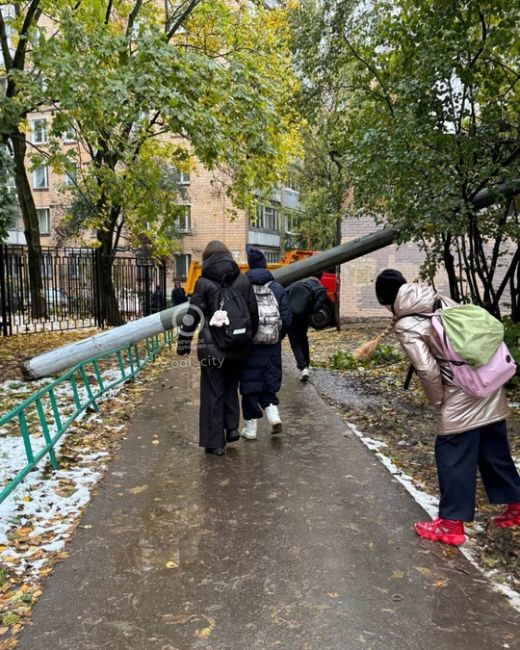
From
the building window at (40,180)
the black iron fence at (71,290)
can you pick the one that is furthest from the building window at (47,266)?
the building window at (40,180)

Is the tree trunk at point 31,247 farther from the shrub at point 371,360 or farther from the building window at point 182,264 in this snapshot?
the building window at point 182,264

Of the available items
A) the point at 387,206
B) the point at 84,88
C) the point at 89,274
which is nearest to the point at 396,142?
the point at 387,206

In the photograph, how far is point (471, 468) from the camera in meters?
3.15

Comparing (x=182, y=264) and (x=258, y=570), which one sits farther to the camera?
(x=182, y=264)

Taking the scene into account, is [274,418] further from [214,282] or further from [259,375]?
[214,282]

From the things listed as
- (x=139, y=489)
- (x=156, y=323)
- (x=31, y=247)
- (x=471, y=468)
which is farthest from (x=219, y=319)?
(x=31, y=247)

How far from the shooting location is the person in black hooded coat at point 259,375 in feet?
16.8

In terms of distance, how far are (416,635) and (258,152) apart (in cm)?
702

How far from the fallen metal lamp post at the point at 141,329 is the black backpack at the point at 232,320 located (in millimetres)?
3673

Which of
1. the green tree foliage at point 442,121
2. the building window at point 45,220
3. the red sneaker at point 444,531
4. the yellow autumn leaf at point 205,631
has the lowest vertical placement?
the yellow autumn leaf at point 205,631

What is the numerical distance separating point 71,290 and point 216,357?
33.2 feet

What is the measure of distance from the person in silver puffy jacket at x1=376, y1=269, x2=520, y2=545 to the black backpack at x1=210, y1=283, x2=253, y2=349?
5.42ft

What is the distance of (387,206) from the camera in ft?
22.7

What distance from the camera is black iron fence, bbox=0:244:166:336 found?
36.9 ft
